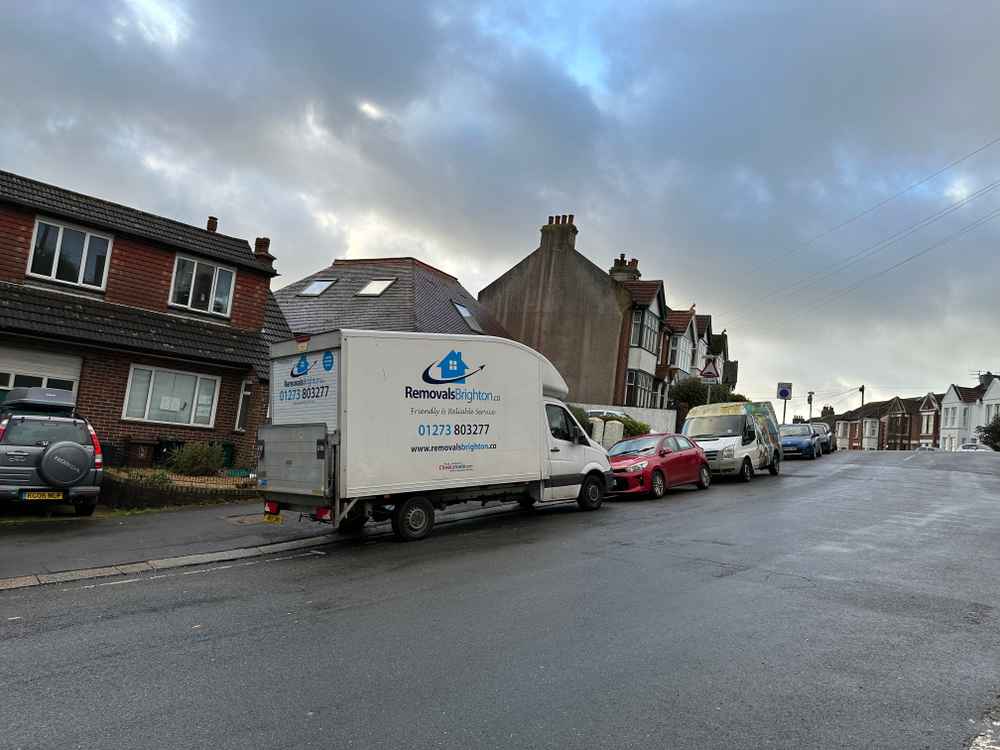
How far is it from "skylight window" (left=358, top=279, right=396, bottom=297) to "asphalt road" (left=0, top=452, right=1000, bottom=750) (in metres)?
18.6

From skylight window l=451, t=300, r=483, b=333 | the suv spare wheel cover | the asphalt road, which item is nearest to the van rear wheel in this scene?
the asphalt road

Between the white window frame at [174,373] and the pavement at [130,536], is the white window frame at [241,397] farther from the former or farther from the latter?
the pavement at [130,536]

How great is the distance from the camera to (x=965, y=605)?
6.81 m

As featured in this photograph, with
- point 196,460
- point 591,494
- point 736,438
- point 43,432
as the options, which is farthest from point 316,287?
point 591,494

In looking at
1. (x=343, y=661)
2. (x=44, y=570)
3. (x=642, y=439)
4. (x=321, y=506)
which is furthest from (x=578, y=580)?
(x=642, y=439)

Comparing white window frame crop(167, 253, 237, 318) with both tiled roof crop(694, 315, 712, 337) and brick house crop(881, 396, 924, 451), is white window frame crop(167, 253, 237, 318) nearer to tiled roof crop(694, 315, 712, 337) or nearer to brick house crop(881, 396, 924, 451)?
tiled roof crop(694, 315, 712, 337)

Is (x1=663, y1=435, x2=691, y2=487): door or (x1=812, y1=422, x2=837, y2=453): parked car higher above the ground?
(x1=812, y1=422, x2=837, y2=453): parked car

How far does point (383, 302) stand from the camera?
2684 cm

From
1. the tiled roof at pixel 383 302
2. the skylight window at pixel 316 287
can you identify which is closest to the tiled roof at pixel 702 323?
the tiled roof at pixel 383 302

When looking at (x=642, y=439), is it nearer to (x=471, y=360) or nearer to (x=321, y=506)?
(x=471, y=360)

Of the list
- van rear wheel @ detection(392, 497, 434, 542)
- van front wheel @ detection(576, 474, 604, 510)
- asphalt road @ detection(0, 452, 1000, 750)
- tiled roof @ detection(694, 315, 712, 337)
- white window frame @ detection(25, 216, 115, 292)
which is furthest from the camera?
tiled roof @ detection(694, 315, 712, 337)

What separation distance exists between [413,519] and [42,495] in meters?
6.09

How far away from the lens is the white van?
20.3 meters

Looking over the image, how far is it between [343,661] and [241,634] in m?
1.19
